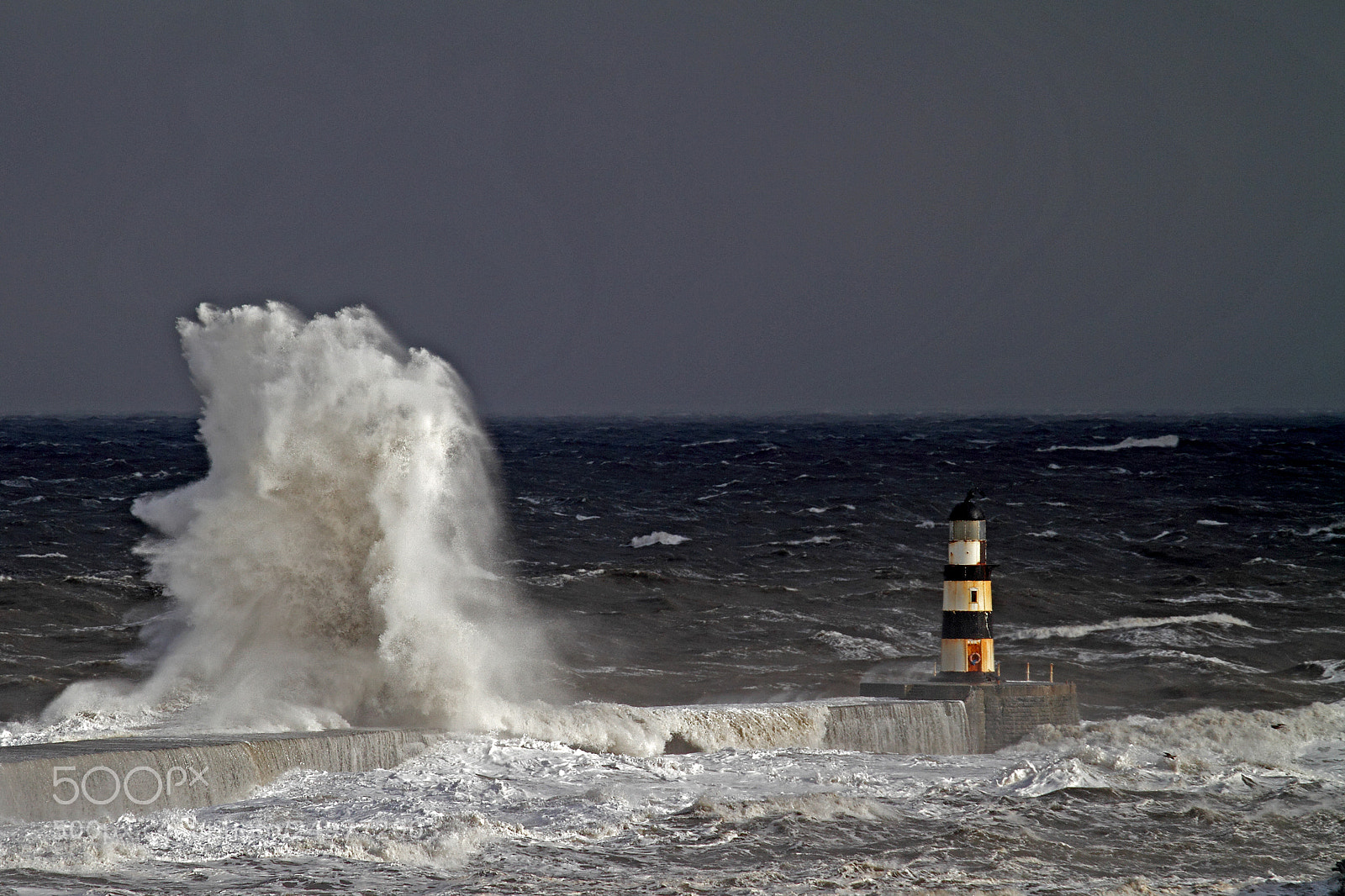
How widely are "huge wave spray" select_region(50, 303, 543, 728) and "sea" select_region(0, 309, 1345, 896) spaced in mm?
26

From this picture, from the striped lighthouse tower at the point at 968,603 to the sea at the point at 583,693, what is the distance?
2.79 feet

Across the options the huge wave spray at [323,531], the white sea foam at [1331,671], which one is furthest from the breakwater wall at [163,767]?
the white sea foam at [1331,671]

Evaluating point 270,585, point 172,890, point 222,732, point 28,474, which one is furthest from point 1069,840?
point 28,474

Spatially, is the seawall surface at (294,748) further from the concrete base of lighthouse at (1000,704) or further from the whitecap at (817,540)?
the whitecap at (817,540)

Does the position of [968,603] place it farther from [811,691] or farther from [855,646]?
[855,646]

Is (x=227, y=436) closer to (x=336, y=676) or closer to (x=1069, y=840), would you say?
(x=336, y=676)

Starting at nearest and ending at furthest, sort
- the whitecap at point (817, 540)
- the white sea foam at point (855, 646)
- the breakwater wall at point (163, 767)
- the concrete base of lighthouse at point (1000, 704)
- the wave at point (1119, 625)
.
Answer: the breakwater wall at point (163, 767), the concrete base of lighthouse at point (1000, 704), the white sea foam at point (855, 646), the wave at point (1119, 625), the whitecap at point (817, 540)

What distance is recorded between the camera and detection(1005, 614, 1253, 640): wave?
727 inches

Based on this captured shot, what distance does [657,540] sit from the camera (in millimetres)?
28031

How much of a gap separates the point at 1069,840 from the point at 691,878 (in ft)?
8.35

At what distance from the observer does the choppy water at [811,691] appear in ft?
24.2

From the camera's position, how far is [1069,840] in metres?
8.28

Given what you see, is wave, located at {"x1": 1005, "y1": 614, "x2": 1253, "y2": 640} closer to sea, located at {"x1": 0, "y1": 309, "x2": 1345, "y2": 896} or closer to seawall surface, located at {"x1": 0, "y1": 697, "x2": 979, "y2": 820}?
sea, located at {"x1": 0, "y1": 309, "x2": 1345, "y2": 896}

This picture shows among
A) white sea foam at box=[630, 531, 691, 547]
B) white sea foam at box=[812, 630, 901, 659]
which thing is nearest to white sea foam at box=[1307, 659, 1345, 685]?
white sea foam at box=[812, 630, 901, 659]
